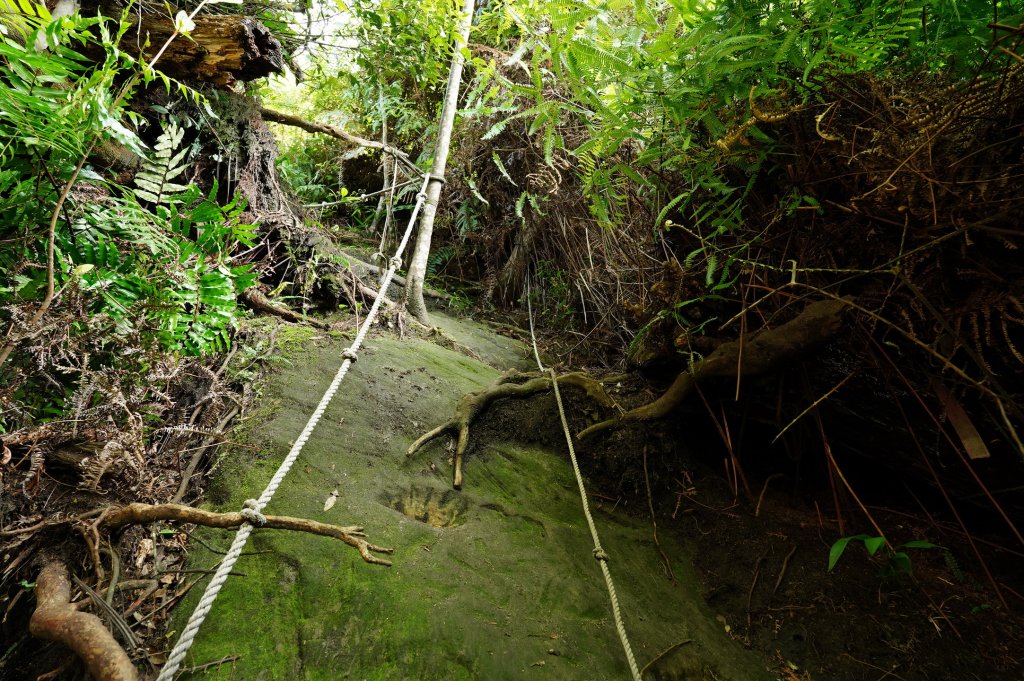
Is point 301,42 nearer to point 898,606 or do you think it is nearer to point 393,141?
point 393,141

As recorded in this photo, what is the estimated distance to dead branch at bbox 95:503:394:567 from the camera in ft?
3.97

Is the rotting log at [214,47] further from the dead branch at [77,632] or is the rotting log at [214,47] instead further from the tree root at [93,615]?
the dead branch at [77,632]

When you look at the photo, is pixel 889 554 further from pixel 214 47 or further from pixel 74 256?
pixel 214 47

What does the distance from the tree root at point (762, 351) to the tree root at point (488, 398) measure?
40 centimetres

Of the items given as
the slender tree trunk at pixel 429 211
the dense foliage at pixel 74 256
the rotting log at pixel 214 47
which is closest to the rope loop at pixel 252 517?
the dense foliage at pixel 74 256

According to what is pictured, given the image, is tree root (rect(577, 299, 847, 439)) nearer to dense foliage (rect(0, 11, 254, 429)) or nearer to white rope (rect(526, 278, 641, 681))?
white rope (rect(526, 278, 641, 681))

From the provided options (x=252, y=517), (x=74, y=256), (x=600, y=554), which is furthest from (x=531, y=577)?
(x=74, y=256)

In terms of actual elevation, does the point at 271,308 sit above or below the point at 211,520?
above

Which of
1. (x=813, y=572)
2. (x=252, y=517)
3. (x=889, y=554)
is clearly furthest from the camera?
(x=813, y=572)

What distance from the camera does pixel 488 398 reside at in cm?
291

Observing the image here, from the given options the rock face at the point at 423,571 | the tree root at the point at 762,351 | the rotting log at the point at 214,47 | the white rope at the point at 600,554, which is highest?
the rotting log at the point at 214,47

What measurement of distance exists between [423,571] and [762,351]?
6.04 ft

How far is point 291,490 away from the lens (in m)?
1.88

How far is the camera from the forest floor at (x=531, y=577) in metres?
1.48
